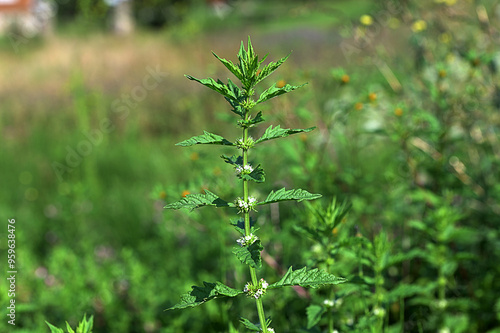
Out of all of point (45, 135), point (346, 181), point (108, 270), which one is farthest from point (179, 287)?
point (45, 135)

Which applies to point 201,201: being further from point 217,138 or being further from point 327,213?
point 327,213

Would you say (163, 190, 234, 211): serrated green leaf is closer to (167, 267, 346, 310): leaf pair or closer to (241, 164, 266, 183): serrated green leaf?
(241, 164, 266, 183): serrated green leaf

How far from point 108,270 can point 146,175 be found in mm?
2129

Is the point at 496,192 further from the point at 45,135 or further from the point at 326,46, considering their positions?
the point at 326,46

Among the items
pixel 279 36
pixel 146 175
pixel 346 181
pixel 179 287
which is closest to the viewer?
pixel 179 287

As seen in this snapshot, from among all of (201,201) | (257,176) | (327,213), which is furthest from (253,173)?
(327,213)

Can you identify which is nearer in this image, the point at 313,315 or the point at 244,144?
the point at 244,144

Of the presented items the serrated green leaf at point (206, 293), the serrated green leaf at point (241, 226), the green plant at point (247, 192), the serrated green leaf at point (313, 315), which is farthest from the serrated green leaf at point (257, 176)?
the serrated green leaf at point (313, 315)

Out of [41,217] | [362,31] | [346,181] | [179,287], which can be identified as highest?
[362,31]

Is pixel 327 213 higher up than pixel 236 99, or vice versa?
pixel 236 99

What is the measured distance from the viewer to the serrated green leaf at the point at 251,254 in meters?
1.02

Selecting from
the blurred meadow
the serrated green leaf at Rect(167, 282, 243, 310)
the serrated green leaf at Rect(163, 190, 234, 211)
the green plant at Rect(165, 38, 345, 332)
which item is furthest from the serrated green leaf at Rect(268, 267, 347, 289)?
the blurred meadow

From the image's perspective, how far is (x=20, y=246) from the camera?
323 centimetres

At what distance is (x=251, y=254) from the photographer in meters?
1.06
